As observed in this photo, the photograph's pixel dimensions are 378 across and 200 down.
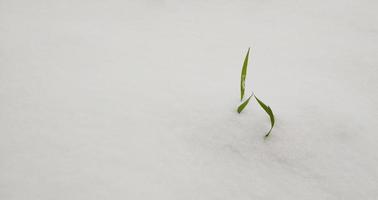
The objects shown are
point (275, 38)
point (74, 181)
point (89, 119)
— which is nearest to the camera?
point (74, 181)

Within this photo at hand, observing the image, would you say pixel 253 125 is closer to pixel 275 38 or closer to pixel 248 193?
pixel 248 193

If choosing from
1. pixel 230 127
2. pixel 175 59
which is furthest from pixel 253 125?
pixel 175 59

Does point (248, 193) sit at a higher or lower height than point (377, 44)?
lower

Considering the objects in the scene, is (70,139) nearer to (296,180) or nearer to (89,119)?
(89,119)

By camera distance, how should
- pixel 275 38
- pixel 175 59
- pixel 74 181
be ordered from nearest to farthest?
pixel 74 181 < pixel 175 59 < pixel 275 38

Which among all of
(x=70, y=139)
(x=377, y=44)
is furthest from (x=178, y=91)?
(x=377, y=44)

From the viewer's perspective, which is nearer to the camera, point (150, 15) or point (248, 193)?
point (248, 193)
